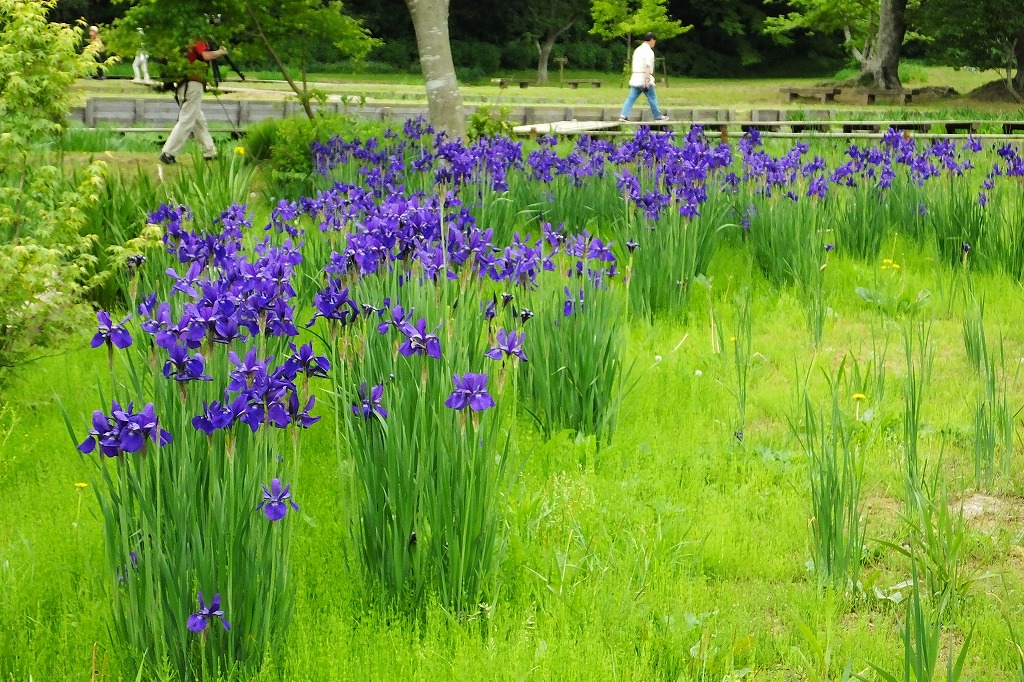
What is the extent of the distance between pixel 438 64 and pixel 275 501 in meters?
8.42

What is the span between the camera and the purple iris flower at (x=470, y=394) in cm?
246

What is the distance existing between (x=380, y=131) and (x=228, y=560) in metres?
8.16

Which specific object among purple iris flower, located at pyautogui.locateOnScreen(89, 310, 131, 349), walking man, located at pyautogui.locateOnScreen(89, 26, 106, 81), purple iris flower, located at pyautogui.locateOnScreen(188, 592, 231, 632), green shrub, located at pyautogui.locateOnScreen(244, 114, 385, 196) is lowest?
purple iris flower, located at pyautogui.locateOnScreen(188, 592, 231, 632)

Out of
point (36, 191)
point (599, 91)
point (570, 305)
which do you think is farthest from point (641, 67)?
point (570, 305)

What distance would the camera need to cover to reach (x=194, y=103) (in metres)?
11.0

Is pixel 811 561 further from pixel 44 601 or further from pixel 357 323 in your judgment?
pixel 44 601

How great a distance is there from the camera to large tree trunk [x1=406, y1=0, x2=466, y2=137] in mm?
9844

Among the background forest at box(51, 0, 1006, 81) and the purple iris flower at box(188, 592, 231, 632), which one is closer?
the purple iris flower at box(188, 592, 231, 632)

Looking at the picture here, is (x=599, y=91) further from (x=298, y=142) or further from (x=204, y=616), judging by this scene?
(x=204, y=616)

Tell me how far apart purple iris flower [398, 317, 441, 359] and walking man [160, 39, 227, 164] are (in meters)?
8.70

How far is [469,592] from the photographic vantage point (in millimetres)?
2799

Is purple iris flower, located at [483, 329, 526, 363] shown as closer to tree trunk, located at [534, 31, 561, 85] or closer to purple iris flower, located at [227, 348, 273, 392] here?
purple iris flower, located at [227, 348, 273, 392]

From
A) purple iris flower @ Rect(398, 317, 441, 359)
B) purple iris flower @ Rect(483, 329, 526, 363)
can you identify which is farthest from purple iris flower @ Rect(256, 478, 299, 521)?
purple iris flower @ Rect(483, 329, 526, 363)

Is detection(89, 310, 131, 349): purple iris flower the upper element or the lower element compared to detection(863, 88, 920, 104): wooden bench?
lower
